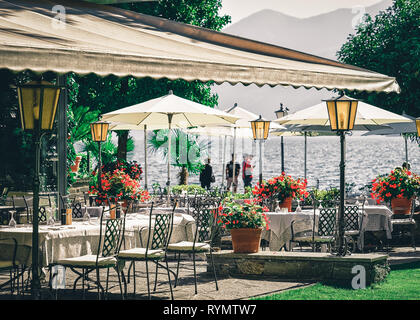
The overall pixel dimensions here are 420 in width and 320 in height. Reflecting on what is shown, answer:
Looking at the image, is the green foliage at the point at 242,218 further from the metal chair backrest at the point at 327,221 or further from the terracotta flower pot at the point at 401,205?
Answer: the terracotta flower pot at the point at 401,205

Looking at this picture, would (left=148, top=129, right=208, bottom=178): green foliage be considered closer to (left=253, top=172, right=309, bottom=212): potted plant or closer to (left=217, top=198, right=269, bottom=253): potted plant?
(left=253, top=172, right=309, bottom=212): potted plant

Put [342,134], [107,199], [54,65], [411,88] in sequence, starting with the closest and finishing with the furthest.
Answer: [54,65], [342,134], [107,199], [411,88]

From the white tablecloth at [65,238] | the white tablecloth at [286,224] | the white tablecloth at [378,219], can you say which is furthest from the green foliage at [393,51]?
the white tablecloth at [65,238]

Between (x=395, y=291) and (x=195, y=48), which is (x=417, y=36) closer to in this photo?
(x=395, y=291)

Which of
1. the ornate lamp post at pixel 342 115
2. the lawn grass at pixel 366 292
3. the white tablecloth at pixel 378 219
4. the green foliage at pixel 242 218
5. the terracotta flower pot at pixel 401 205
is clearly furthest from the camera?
the terracotta flower pot at pixel 401 205

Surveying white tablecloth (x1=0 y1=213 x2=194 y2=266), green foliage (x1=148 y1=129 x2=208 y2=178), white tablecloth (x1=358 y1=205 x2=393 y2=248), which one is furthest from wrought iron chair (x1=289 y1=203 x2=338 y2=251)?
green foliage (x1=148 y1=129 x2=208 y2=178)

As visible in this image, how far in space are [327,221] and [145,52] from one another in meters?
6.53

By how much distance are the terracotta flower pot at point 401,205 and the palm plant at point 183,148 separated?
1593 cm

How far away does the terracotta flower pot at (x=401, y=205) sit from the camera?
15.4m

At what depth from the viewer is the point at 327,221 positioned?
12531mm

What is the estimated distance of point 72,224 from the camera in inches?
400

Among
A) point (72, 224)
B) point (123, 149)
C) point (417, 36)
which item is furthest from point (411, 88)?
point (72, 224)
